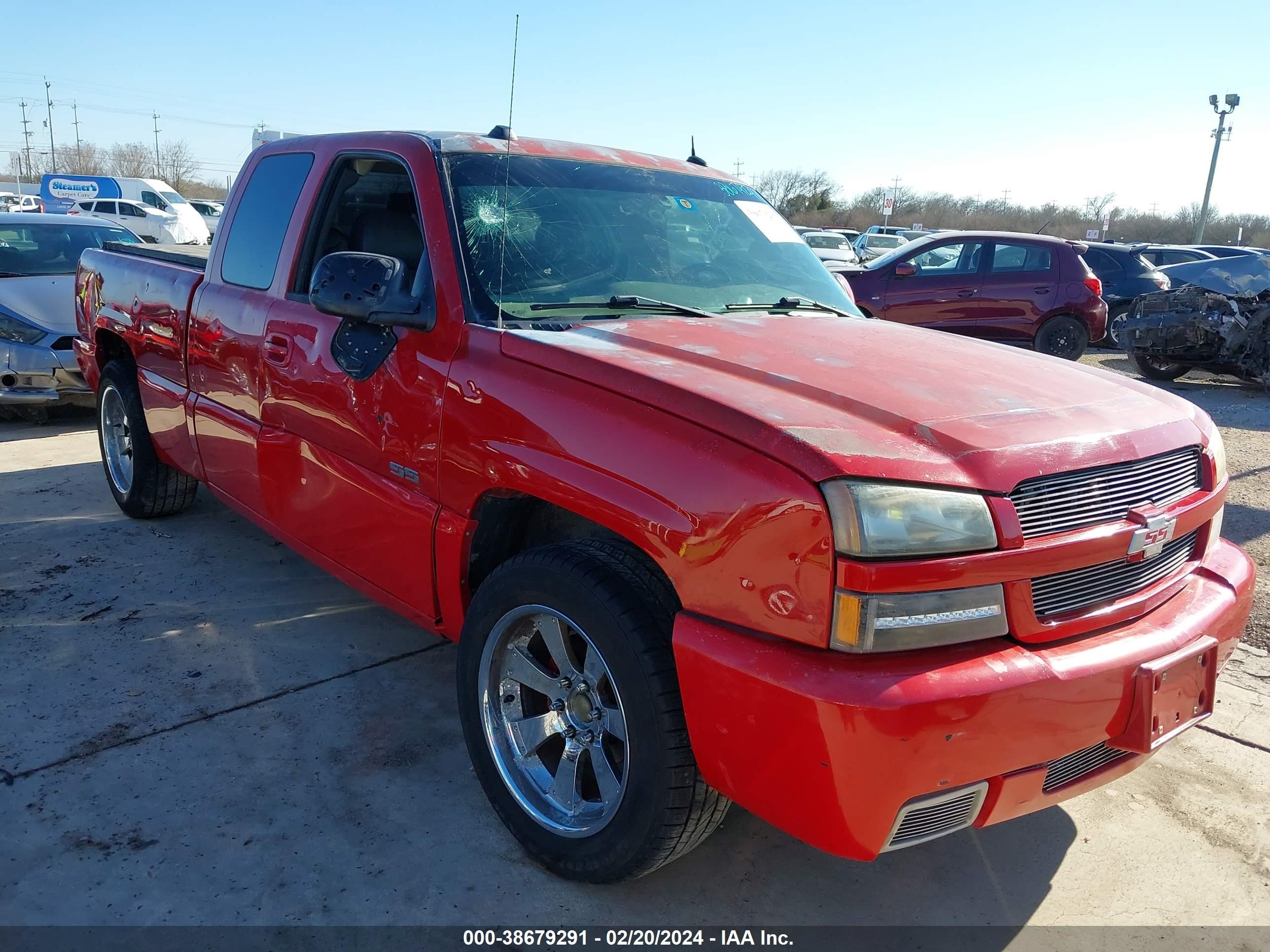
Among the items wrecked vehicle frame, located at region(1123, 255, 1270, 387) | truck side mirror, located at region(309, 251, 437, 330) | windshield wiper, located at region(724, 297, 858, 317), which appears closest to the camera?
truck side mirror, located at region(309, 251, 437, 330)

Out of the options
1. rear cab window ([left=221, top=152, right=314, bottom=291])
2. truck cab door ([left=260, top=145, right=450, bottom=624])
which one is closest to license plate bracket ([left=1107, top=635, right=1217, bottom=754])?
truck cab door ([left=260, top=145, right=450, bottom=624])

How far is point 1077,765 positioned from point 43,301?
839cm

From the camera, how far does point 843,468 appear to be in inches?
75.7

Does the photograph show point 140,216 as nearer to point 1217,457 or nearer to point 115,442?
point 115,442

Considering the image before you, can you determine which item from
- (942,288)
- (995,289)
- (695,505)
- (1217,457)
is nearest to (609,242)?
(695,505)

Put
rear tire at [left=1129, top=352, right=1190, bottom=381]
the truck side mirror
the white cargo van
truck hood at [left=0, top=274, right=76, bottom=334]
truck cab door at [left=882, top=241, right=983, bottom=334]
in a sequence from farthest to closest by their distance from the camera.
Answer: the white cargo van → truck cab door at [left=882, top=241, right=983, bottom=334] → rear tire at [left=1129, top=352, right=1190, bottom=381] → truck hood at [left=0, top=274, right=76, bottom=334] → the truck side mirror

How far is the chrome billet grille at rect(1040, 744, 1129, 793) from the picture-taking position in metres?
2.10

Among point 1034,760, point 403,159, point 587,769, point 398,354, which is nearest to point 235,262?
point 403,159

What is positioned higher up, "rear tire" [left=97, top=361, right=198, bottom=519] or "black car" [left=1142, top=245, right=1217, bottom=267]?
"black car" [left=1142, top=245, right=1217, bottom=267]

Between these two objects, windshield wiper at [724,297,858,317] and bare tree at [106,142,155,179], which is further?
bare tree at [106,142,155,179]

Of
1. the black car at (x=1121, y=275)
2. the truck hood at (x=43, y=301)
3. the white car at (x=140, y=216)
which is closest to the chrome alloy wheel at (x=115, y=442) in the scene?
the truck hood at (x=43, y=301)

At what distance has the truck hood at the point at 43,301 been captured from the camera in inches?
303

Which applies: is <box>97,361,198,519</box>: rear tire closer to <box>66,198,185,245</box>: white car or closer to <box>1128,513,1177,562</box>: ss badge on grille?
<box>1128,513,1177,562</box>: ss badge on grille

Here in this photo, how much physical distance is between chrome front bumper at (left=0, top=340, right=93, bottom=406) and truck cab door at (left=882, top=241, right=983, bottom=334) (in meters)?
9.07
